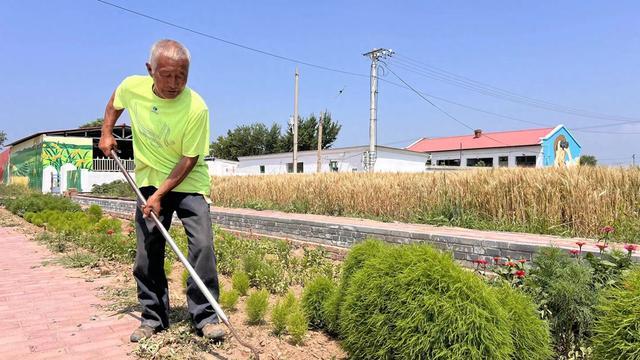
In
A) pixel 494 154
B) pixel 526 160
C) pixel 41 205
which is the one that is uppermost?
pixel 494 154

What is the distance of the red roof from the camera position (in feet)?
115

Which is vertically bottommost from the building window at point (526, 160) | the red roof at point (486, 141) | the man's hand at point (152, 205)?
the man's hand at point (152, 205)

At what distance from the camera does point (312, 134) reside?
165 feet

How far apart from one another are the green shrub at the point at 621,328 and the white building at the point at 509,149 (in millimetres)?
30295

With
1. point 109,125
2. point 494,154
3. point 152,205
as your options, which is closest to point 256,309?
point 152,205

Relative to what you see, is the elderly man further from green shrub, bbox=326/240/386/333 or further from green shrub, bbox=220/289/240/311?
green shrub, bbox=326/240/386/333

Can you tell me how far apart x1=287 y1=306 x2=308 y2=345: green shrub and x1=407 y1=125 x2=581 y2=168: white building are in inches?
1175

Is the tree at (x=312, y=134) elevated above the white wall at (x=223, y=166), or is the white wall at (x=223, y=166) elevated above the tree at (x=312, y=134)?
the tree at (x=312, y=134)

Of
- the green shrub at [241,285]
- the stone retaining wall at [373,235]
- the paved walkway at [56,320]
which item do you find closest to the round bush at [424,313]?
the paved walkway at [56,320]

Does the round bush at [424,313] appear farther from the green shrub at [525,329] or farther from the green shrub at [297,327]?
the green shrub at [297,327]

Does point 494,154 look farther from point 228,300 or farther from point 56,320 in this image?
point 56,320

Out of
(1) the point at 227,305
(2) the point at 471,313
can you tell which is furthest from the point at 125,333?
(2) the point at 471,313

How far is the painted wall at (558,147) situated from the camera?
1318 inches

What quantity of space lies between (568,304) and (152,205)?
2485 millimetres
